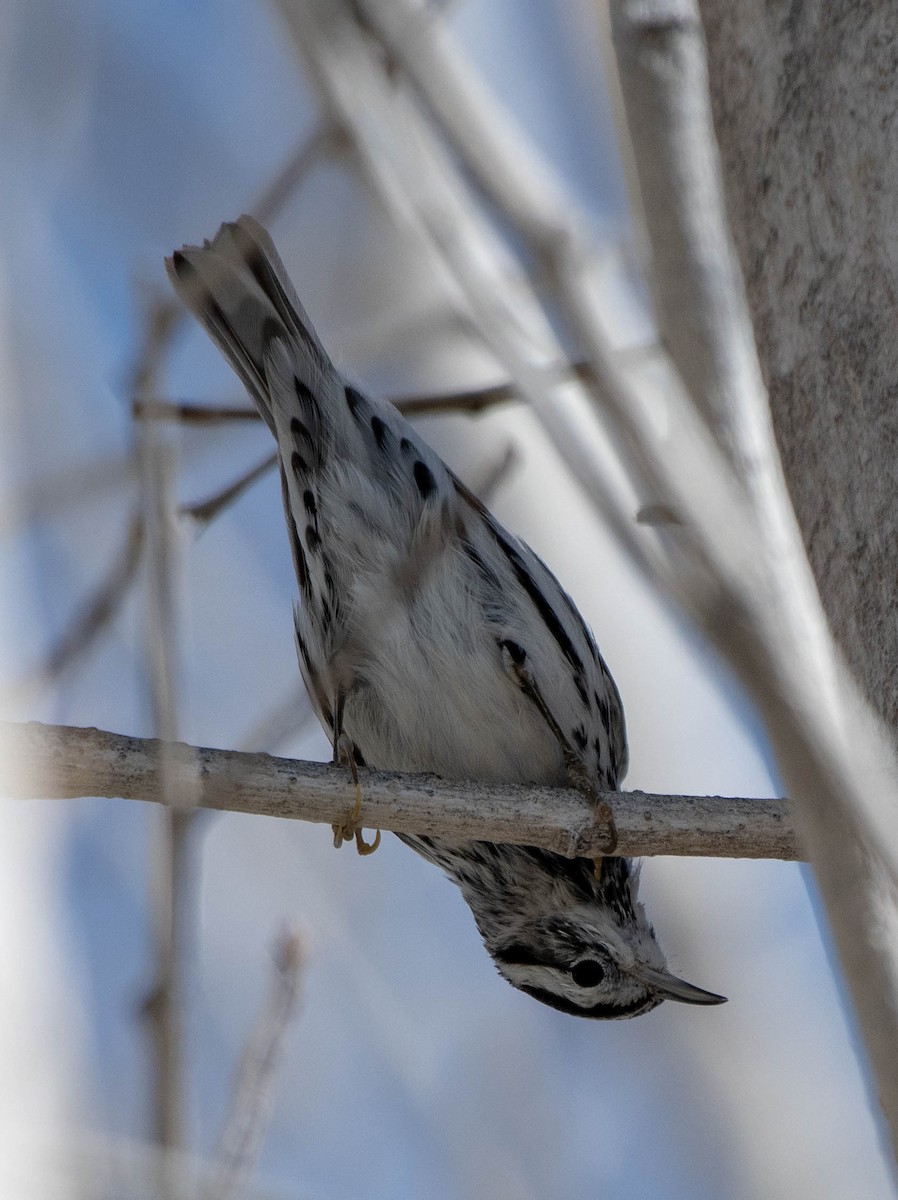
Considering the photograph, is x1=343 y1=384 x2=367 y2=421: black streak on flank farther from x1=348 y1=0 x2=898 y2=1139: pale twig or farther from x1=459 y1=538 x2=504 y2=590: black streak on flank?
x1=348 y1=0 x2=898 y2=1139: pale twig

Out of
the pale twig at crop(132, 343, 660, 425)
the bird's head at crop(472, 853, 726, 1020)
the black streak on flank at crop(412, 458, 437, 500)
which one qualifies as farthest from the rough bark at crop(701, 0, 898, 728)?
the bird's head at crop(472, 853, 726, 1020)

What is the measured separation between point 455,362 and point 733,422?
2637 millimetres

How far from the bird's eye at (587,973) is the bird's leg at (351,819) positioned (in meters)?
0.85

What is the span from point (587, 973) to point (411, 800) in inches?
63.9

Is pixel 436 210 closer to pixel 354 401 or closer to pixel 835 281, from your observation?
pixel 835 281

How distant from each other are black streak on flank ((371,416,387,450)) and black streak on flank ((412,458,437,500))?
0.38 feet

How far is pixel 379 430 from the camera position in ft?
12.6

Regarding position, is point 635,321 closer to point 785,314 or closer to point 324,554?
point 324,554

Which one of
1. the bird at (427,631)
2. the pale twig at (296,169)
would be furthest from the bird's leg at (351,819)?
the pale twig at (296,169)

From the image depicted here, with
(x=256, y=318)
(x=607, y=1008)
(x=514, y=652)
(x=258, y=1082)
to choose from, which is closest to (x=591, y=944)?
(x=607, y=1008)

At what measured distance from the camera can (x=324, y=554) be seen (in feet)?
12.3

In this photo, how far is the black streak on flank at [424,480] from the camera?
3.79 meters

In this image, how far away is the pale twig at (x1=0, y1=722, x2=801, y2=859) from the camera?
2369 millimetres

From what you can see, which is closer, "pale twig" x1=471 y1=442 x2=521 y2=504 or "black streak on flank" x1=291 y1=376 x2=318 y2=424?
"pale twig" x1=471 y1=442 x2=521 y2=504
